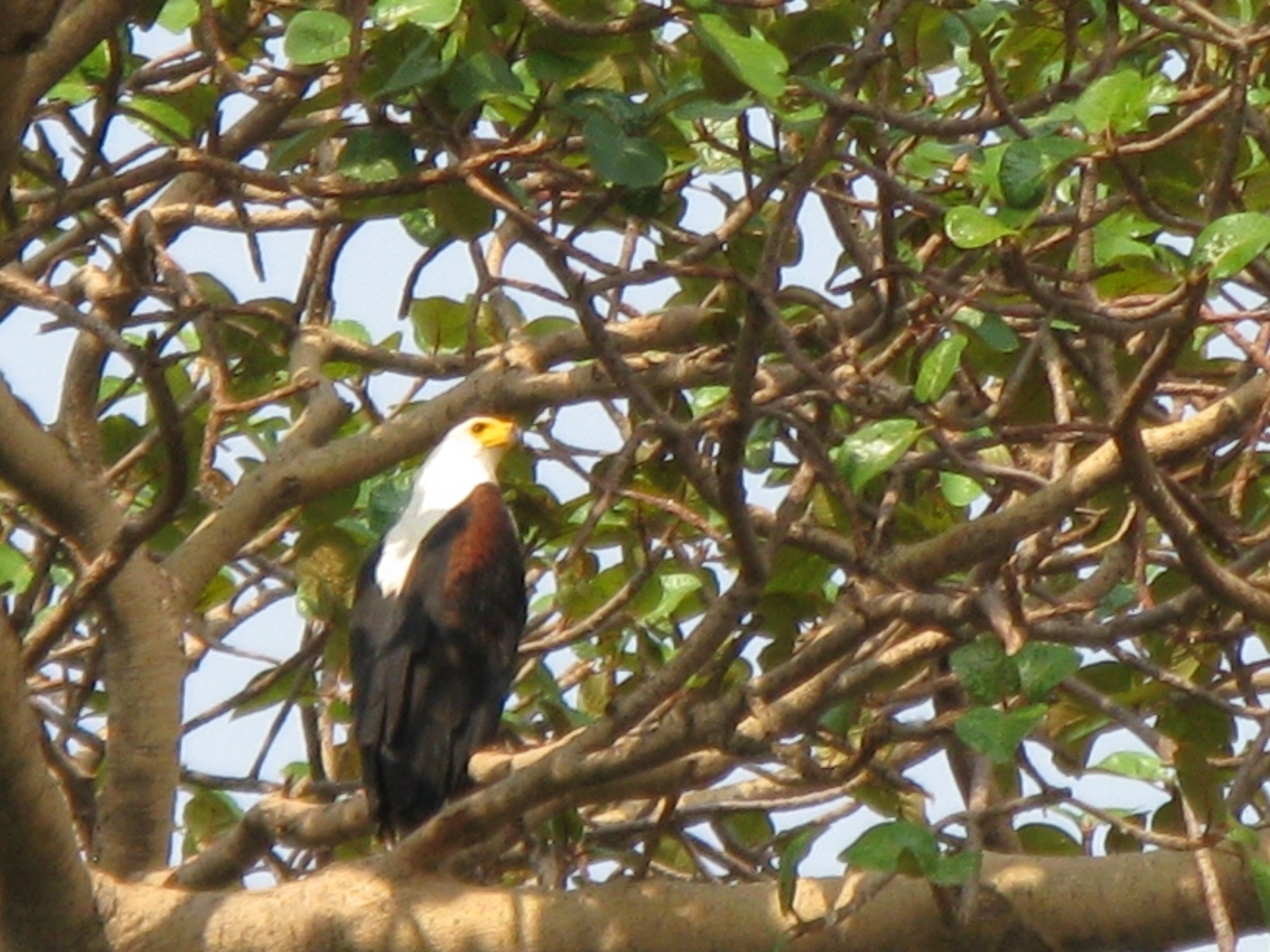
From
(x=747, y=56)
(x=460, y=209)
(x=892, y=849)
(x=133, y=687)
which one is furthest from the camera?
(x=133, y=687)

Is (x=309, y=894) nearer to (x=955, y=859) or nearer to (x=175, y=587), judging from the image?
(x=175, y=587)

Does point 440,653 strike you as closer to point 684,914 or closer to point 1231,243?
point 684,914

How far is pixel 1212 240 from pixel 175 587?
5.64 ft

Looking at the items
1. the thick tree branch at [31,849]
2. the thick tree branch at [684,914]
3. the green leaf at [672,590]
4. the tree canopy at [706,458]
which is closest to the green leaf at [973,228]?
the tree canopy at [706,458]

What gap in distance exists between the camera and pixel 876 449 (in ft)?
8.53

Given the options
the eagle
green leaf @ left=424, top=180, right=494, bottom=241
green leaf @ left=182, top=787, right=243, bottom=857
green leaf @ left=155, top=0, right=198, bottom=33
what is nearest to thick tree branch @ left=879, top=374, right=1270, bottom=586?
green leaf @ left=424, top=180, right=494, bottom=241

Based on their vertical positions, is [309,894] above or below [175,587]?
below

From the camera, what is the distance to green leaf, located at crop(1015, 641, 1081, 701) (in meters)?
2.14

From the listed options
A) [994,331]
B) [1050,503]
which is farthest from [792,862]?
[994,331]

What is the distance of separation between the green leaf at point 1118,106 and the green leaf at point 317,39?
0.99m

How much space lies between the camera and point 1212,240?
85.3 inches

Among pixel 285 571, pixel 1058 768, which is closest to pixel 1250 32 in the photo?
pixel 1058 768

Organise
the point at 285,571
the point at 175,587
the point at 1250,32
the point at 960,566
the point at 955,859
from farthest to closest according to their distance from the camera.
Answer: the point at 285,571 → the point at 175,587 → the point at 960,566 → the point at 1250,32 → the point at 955,859

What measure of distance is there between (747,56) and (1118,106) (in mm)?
436
